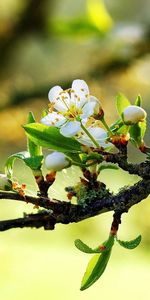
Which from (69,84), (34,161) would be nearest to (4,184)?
(34,161)

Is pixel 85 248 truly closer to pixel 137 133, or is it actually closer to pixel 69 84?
pixel 137 133

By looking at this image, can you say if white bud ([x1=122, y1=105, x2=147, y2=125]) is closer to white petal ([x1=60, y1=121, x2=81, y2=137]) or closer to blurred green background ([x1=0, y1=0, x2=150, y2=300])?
white petal ([x1=60, y1=121, x2=81, y2=137])

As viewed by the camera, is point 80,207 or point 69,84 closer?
point 80,207

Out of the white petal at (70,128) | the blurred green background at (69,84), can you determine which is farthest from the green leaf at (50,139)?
the blurred green background at (69,84)

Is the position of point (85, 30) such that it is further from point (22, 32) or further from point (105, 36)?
point (22, 32)

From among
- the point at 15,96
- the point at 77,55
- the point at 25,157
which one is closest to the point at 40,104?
the point at 15,96
